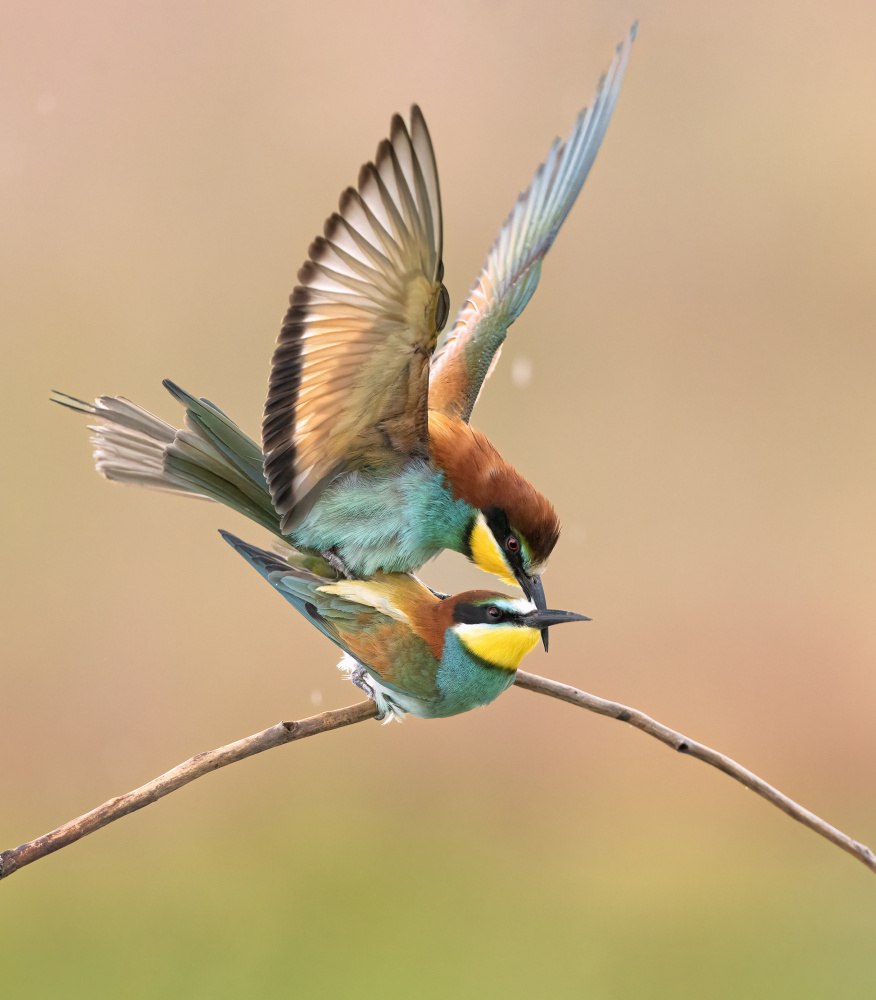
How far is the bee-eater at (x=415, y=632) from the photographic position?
768 mm

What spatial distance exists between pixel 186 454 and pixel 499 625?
0.29 meters

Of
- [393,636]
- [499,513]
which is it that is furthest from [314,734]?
[499,513]

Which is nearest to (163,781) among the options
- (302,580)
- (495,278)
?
(302,580)

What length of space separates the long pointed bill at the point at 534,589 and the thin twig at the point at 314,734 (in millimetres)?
60

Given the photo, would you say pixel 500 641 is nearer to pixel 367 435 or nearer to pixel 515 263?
pixel 367 435

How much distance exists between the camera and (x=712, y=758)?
0.75m

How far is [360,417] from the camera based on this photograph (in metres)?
0.81

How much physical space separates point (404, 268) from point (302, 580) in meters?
0.27

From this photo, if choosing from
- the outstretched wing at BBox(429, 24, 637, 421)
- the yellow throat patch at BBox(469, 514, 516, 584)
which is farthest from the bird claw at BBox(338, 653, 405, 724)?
the outstretched wing at BBox(429, 24, 637, 421)

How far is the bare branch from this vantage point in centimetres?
74

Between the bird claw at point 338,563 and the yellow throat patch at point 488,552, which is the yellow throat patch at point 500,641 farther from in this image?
the bird claw at point 338,563

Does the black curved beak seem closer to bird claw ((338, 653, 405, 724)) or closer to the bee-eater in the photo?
the bee-eater

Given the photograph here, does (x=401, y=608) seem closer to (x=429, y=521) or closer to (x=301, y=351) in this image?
(x=429, y=521)

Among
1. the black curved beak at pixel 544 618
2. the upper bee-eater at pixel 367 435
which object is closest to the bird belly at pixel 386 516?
the upper bee-eater at pixel 367 435
